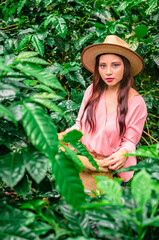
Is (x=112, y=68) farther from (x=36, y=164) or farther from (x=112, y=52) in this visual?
(x=36, y=164)

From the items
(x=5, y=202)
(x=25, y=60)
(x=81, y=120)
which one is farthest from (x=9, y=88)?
(x=81, y=120)

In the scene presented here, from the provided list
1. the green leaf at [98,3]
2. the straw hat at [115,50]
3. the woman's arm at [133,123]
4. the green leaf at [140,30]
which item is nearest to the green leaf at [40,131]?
the woman's arm at [133,123]

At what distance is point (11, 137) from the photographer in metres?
0.81

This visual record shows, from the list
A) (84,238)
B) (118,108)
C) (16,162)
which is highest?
(118,108)

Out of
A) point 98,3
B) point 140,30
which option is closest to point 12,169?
point 140,30

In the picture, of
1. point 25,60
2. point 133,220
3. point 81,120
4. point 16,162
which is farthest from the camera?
point 81,120

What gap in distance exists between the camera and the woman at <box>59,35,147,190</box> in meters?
1.60

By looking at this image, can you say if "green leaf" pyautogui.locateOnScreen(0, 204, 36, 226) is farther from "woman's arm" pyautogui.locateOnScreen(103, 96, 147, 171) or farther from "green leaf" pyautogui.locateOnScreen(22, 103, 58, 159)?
"woman's arm" pyautogui.locateOnScreen(103, 96, 147, 171)

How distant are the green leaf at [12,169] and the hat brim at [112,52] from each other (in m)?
1.16

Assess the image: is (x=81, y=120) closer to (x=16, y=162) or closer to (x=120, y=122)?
(x=120, y=122)

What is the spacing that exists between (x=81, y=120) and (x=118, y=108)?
0.99ft

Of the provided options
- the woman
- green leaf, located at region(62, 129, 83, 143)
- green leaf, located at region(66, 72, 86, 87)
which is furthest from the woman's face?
green leaf, located at region(62, 129, 83, 143)

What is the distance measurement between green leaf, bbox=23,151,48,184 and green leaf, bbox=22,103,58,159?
0.07 meters

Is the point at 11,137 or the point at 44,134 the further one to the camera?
the point at 11,137
